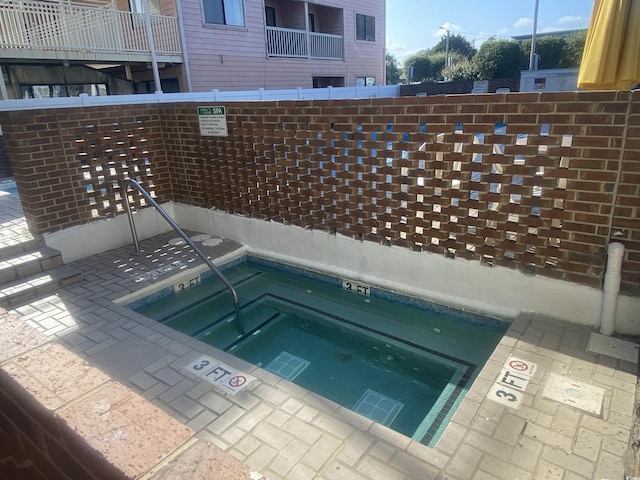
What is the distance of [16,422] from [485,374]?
257cm

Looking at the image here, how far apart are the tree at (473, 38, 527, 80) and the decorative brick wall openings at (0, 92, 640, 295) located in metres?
24.5

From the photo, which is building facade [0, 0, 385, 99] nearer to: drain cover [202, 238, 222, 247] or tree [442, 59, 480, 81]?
drain cover [202, 238, 222, 247]

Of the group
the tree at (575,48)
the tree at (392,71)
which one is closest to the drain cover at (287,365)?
the tree at (575,48)

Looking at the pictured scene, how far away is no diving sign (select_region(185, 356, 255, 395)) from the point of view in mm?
2885

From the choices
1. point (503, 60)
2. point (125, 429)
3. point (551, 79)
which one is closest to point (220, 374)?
point (125, 429)

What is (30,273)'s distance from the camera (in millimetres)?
4609

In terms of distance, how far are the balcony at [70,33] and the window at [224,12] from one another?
1.62 meters

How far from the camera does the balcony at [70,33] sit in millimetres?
9414

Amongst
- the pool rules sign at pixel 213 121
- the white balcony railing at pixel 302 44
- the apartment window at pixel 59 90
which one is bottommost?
the pool rules sign at pixel 213 121

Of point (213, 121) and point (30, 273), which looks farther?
point (213, 121)

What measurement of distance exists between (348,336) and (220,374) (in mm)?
1415

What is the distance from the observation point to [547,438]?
2.33 metres

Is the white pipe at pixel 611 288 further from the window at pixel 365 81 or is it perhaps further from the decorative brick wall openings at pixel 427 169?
the window at pixel 365 81

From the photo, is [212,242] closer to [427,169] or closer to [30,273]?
[30,273]
